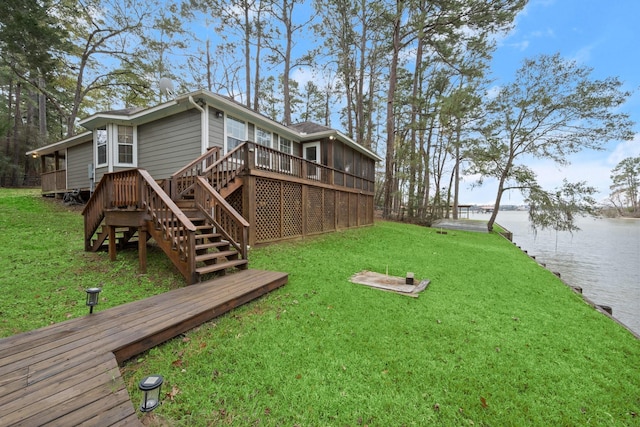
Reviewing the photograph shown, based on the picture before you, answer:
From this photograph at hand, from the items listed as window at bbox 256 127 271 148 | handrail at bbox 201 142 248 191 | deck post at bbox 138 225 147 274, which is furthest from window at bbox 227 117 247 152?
deck post at bbox 138 225 147 274

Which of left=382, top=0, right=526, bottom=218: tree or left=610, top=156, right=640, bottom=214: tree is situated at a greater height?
left=382, top=0, right=526, bottom=218: tree

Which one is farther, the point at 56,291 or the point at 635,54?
the point at 635,54

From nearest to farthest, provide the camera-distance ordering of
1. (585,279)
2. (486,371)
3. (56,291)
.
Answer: (486,371) < (56,291) < (585,279)

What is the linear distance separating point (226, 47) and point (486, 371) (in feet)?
74.2

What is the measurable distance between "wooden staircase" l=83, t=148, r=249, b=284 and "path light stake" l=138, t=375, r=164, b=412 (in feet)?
7.65

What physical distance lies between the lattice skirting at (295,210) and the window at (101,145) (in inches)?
319

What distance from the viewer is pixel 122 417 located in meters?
1.46

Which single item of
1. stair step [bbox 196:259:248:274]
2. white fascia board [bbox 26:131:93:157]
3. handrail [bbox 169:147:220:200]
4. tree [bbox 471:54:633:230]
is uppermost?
tree [bbox 471:54:633:230]

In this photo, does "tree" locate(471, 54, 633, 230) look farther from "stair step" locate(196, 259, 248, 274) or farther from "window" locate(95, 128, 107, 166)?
"window" locate(95, 128, 107, 166)

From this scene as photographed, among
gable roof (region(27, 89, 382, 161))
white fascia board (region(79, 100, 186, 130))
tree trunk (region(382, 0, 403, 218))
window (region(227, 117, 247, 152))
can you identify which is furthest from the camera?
tree trunk (region(382, 0, 403, 218))

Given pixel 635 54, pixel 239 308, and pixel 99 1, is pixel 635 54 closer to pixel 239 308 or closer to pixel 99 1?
pixel 239 308

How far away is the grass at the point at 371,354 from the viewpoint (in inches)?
77.6

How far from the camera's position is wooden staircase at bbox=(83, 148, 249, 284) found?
13.3ft

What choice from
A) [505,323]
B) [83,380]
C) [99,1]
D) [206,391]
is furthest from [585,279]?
[99,1]
